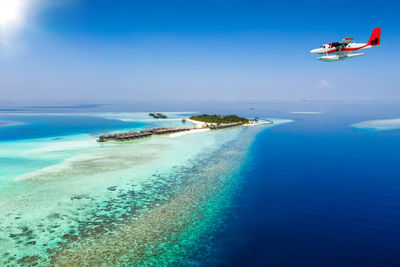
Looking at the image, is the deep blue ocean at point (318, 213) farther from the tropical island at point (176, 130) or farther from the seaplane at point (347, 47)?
the tropical island at point (176, 130)

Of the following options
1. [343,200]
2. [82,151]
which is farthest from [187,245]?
[82,151]

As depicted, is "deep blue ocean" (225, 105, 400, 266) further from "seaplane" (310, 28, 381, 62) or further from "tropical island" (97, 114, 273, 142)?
"tropical island" (97, 114, 273, 142)

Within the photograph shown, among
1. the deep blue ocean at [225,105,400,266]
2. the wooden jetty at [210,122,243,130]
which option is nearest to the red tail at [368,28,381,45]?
the deep blue ocean at [225,105,400,266]

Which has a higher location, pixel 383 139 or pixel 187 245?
pixel 383 139

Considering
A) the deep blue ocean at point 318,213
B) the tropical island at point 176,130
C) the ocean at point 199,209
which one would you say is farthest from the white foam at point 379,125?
the deep blue ocean at point 318,213

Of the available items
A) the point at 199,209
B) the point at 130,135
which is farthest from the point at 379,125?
the point at 199,209

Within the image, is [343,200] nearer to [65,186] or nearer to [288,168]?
[288,168]
